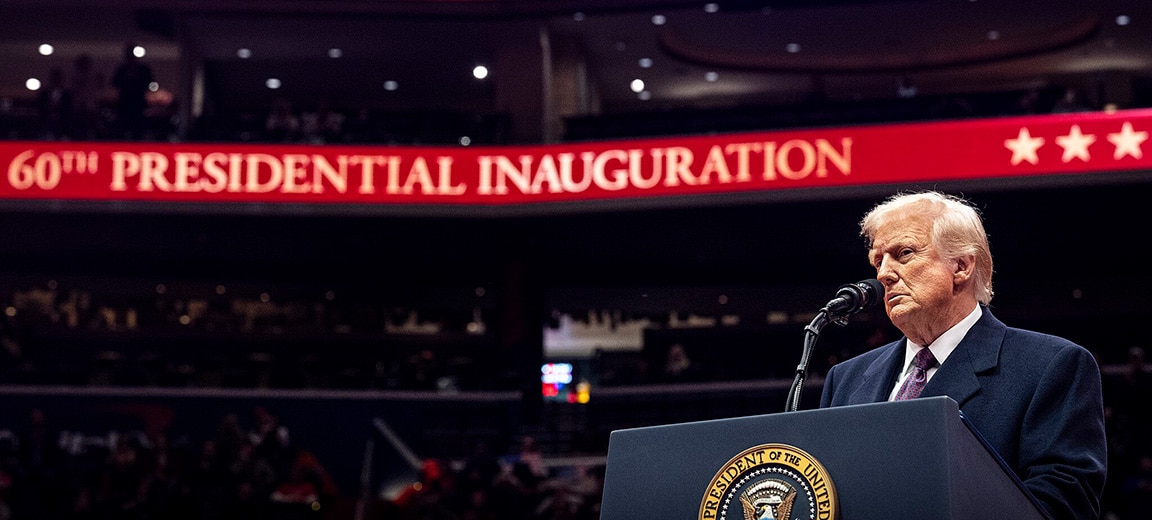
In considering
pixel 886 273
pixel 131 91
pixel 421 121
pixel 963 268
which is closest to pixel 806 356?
pixel 886 273

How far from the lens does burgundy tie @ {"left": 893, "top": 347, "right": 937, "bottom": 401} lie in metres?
2.25

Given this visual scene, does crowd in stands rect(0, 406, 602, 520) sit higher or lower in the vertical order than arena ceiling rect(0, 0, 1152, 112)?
lower

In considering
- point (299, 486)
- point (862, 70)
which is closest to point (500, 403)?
point (299, 486)

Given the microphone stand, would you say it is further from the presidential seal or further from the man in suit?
the presidential seal

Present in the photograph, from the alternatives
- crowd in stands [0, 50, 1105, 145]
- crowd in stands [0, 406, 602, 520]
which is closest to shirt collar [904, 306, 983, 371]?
crowd in stands [0, 406, 602, 520]

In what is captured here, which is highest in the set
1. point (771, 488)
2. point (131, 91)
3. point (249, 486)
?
point (131, 91)

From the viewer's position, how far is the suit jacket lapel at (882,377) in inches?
91.4

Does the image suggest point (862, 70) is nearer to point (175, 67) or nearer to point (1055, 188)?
point (1055, 188)

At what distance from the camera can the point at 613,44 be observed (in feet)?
55.7

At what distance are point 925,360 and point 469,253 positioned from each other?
571 inches

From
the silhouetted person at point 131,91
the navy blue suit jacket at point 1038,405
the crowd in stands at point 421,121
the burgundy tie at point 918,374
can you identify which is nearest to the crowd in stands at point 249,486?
the crowd in stands at point 421,121

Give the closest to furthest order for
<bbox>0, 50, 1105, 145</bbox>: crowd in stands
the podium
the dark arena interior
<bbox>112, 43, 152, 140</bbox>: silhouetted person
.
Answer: the podium → the dark arena interior → <bbox>0, 50, 1105, 145</bbox>: crowd in stands → <bbox>112, 43, 152, 140</bbox>: silhouetted person

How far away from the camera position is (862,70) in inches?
732

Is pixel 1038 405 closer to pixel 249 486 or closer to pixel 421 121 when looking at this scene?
pixel 249 486
